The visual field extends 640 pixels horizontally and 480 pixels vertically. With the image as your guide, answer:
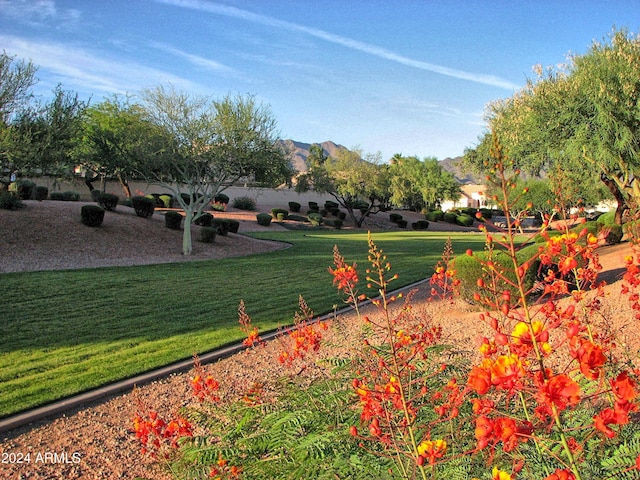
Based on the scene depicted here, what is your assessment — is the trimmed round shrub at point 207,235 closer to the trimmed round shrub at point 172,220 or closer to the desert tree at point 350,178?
the trimmed round shrub at point 172,220

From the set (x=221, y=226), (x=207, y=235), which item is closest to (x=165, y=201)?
(x=221, y=226)

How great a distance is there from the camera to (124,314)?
10195 mm

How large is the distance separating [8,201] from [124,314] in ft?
47.4

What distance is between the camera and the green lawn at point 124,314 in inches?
267

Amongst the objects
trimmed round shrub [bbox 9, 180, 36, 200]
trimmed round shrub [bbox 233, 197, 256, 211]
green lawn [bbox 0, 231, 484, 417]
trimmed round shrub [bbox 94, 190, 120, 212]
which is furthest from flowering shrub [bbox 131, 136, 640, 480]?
trimmed round shrub [bbox 233, 197, 256, 211]

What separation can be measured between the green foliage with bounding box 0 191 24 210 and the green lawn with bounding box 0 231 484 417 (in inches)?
326

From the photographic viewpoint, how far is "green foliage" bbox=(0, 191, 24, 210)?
20609mm

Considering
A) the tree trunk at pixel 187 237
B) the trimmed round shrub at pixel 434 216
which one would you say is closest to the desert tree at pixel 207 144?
the tree trunk at pixel 187 237

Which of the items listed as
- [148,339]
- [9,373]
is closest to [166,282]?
[148,339]

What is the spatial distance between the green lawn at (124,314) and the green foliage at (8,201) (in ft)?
27.2

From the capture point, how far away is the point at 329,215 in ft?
175

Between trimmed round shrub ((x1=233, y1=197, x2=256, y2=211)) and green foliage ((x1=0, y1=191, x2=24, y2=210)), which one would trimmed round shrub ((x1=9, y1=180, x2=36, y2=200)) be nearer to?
green foliage ((x1=0, y1=191, x2=24, y2=210))

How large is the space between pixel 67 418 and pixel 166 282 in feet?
29.3

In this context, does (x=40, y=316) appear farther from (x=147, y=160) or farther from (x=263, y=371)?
(x=147, y=160)
